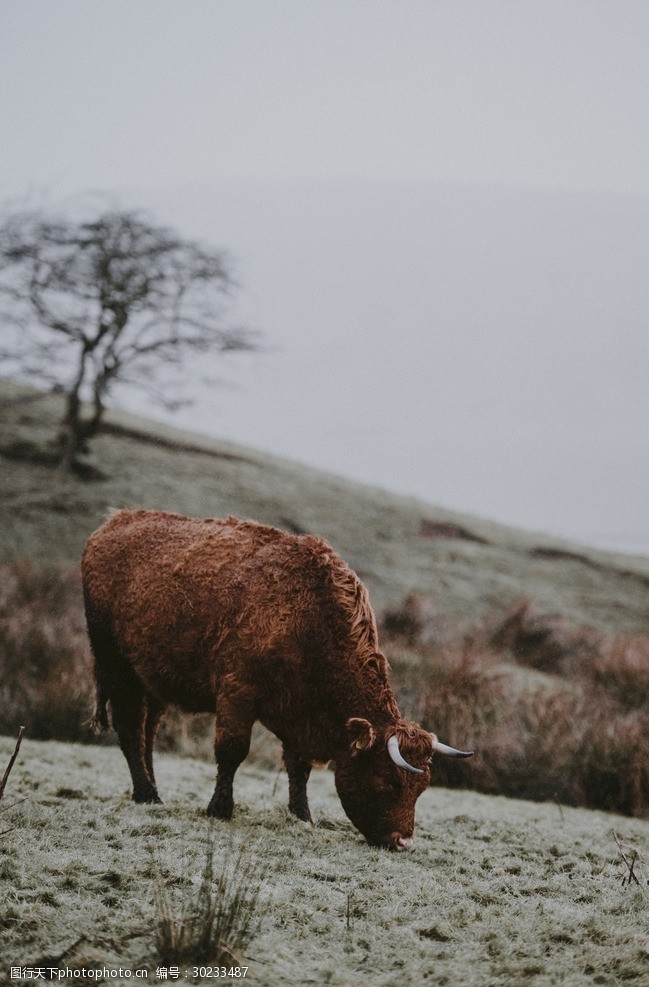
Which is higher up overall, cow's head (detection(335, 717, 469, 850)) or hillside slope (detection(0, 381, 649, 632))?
cow's head (detection(335, 717, 469, 850))

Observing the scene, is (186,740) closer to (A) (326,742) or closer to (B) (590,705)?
(A) (326,742)

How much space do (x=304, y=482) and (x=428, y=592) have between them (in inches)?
306

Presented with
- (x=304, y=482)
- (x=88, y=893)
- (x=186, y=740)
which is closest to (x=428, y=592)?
(x=304, y=482)

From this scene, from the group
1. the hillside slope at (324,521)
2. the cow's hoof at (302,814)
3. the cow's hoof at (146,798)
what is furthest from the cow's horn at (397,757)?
the hillside slope at (324,521)

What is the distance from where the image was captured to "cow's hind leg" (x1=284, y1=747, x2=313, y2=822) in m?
5.14

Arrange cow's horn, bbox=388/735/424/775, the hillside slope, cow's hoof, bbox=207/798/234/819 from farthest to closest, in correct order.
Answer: the hillside slope, cow's hoof, bbox=207/798/234/819, cow's horn, bbox=388/735/424/775

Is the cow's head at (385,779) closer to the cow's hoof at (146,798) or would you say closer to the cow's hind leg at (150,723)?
the cow's hoof at (146,798)

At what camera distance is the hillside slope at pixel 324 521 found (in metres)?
18.7

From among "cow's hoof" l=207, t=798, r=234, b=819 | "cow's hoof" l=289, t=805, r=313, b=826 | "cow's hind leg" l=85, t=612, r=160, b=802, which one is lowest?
"cow's hoof" l=289, t=805, r=313, b=826

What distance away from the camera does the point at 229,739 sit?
15.6 ft

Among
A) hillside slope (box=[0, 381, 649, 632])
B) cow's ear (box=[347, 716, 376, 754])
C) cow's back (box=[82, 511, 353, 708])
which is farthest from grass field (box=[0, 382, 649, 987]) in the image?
hillside slope (box=[0, 381, 649, 632])

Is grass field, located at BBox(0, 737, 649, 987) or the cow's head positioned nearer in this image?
grass field, located at BBox(0, 737, 649, 987)

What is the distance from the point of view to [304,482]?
2564cm

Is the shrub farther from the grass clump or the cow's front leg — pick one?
the grass clump
